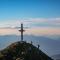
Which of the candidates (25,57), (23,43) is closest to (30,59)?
(25,57)

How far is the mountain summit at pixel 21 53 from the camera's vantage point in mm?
171663

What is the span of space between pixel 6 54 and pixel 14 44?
24556 mm

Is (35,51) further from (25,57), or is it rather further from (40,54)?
(25,57)

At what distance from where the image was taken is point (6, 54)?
174m

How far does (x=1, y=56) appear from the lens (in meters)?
168

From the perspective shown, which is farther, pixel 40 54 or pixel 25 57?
pixel 40 54

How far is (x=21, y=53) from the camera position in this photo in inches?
7096

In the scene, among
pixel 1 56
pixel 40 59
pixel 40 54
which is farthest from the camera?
pixel 40 54

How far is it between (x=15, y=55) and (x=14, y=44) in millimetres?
23069

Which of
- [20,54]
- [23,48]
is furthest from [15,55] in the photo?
[23,48]

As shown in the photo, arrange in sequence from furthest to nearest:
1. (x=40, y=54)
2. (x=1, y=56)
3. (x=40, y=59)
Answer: (x=40, y=54) → (x=40, y=59) → (x=1, y=56)

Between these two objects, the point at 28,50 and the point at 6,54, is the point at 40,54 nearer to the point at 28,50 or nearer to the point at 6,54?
the point at 28,50

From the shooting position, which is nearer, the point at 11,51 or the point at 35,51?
the point at 11,51

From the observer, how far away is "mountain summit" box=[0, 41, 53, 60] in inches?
6758
